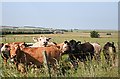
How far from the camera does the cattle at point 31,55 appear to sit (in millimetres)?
10177

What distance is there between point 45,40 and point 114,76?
7919 mm

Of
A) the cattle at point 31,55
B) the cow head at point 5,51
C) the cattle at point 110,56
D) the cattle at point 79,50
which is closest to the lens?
the cattle at point 110,56

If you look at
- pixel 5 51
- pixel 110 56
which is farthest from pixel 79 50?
pixel 110 56

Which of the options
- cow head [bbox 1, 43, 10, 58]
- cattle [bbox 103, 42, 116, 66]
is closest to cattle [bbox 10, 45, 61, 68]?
cow head [bbox 1, 43, 10, 58]

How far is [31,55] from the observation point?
10.8 m

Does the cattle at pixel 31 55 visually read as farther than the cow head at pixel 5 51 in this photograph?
No

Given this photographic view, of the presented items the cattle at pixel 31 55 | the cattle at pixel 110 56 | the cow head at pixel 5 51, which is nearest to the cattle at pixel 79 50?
the cattle at pixel 110 56

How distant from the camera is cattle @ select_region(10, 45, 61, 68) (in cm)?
1018

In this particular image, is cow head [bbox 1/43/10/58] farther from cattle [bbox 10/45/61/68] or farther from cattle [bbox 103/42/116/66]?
cattle [bbox 103/42/116/66]

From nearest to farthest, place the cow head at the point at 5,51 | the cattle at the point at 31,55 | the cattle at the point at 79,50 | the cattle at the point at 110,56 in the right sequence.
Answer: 1. the cattle at the point at 110,56
2. the cattle at the point at 31,55
3. the cow head at the point at 5,51
4. the cattle at the point at 79,50

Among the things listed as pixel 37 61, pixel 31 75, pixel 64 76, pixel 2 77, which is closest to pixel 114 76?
pixel 64 76

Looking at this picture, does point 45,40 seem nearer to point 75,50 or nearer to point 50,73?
point 75,50

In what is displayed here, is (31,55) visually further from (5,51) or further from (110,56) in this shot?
(110,56)

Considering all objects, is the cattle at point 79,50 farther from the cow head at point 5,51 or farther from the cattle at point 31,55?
the cow head at point 5,51
